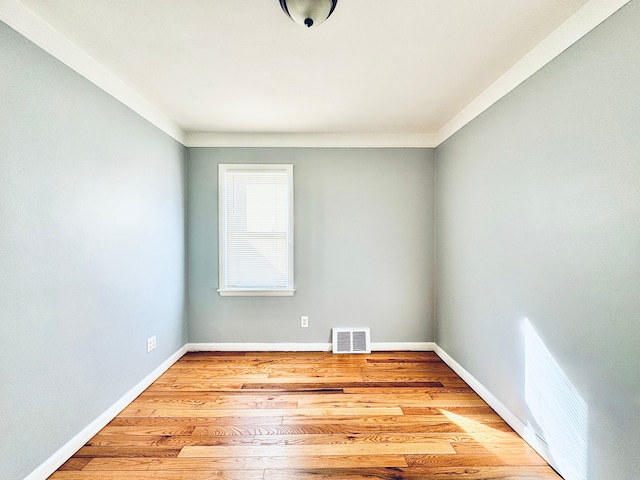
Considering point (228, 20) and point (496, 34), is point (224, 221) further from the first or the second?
point (496, 34)

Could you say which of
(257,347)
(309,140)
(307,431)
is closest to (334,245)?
(309,140)

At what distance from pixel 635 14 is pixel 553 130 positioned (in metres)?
0.56

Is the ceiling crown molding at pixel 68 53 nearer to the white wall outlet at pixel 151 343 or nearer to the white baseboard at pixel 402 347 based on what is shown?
the white wall outlet at pixel 151 343

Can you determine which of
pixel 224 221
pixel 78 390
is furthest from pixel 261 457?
pixel 224 221

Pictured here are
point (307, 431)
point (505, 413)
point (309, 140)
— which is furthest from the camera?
point (309, 140)

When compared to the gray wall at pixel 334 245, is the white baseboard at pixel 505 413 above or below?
below

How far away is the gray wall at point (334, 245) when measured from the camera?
3.62m

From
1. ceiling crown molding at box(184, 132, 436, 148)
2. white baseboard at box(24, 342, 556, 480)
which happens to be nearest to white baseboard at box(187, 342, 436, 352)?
white baseboard at box(24, 342, 556, 480)

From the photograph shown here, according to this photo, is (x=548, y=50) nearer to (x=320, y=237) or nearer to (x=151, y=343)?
(x=320, y=237)

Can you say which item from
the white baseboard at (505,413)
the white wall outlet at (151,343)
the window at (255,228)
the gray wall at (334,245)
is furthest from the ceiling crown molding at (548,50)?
the white wall outlet at (151,343)

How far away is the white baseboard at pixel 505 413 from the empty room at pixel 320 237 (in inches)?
0.8

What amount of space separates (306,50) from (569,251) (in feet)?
6.08

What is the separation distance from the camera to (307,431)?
2.15 m

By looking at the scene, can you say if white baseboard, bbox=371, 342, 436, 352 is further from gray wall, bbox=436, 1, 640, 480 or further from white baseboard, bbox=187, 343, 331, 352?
gray wall, bbox=436, 1, 640, 480
